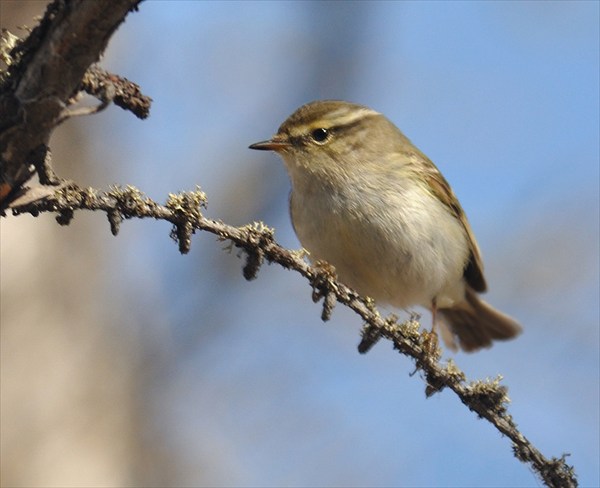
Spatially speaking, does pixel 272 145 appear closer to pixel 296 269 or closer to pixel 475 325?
pixel 296 269

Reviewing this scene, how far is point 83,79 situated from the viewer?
143 centimetres

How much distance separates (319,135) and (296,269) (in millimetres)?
2406

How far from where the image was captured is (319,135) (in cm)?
450

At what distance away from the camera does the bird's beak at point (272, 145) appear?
430 centimetres

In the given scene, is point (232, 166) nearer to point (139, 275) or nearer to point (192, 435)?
point (139, 275)

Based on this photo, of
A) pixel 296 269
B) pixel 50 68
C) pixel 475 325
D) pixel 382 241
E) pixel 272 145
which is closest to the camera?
pixel 50 68

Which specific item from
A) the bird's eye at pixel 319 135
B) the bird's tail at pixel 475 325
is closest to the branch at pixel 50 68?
the bird's eye at pixel 319 135

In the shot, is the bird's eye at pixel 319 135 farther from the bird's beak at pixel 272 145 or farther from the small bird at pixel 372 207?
the bird's beak at pixel 272 145

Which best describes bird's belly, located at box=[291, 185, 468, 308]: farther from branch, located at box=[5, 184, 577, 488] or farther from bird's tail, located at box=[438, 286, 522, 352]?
bird's tail, located at box=[438, 286, 522, 352]

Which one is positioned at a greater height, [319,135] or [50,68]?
[319,135]

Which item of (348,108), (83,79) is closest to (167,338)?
(348,108)

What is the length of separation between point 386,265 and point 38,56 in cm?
288

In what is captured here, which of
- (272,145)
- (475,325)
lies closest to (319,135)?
(272,145)

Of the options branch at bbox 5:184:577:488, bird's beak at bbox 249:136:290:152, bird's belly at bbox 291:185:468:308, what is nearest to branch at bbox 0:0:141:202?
branch at bbox 5:184:577:488
